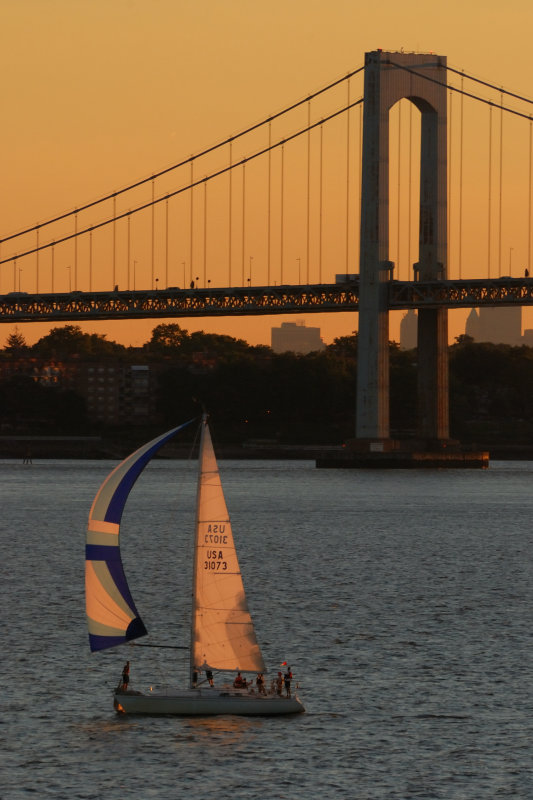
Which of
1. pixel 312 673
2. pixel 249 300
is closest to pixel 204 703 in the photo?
pixel 312 673

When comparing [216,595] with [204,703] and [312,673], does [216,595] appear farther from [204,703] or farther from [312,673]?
[312,673]

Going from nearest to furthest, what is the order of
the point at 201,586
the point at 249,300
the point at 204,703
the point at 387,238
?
the point at 201,586
the point at 204,703
the point at 387,238
the point at 249,300

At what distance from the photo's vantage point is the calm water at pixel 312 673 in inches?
911

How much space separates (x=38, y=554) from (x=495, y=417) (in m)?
143

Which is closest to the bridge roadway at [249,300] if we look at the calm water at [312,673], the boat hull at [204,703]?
the calm water at [312,673]

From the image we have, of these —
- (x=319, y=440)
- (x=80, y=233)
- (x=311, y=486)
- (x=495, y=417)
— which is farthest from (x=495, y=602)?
(x=495, y=417)

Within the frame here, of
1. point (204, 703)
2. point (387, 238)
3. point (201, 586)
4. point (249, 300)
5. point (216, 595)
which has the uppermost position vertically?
point (387, 238)

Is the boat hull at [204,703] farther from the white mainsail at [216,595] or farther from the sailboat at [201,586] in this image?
the white mainsail at [216,595]

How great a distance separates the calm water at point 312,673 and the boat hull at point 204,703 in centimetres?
20

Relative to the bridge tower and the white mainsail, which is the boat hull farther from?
the bridge tower

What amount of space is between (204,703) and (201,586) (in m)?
1.79

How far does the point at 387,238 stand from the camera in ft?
367

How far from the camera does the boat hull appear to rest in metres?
25.2

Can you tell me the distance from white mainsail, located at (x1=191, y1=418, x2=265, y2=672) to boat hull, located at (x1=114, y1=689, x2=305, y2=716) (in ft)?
1.93
